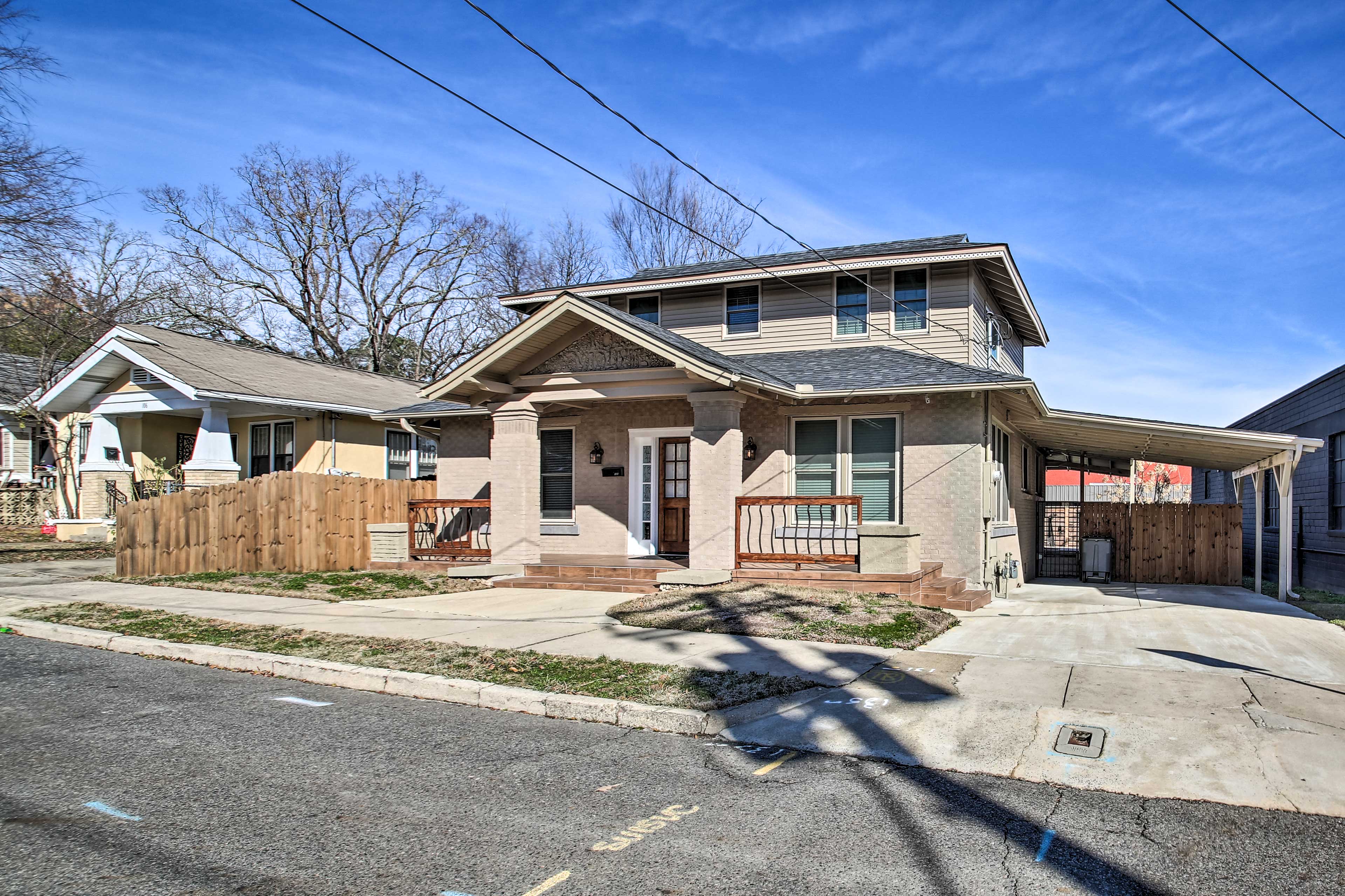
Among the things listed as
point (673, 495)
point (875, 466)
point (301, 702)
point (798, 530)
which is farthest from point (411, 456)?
point (301, 702)

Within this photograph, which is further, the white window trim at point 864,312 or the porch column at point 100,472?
the porch column at point 100,472

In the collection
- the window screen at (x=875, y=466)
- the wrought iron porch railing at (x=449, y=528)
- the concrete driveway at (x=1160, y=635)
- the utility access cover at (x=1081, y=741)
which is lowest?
the concrete driveway at (x=1160, y=635)

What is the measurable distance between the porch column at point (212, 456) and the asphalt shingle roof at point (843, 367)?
11.5 m

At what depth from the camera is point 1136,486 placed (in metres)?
47.8

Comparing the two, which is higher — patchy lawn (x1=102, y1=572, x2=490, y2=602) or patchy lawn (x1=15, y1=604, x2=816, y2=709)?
patchy lawn (x1=15, y1=604, x2=816, y2=709)

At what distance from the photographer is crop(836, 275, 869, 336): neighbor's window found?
16750mm

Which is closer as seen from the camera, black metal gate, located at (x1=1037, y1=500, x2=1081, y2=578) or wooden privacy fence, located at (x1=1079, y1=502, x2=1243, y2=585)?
wooden privacy fence, located at (x1=1079, y1=502, x2=1243, y2=585)

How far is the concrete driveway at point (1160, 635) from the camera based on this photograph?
8.55 m

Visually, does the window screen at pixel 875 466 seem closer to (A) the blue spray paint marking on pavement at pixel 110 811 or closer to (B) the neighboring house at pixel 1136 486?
(A) the blue spray paint marking on pavement at pixel 110 811

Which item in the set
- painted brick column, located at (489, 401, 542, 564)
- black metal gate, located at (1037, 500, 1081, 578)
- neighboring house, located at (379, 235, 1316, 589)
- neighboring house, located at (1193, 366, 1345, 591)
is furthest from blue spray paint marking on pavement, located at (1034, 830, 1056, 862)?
black metal gate, located at (1037, 500, 1081, 578)

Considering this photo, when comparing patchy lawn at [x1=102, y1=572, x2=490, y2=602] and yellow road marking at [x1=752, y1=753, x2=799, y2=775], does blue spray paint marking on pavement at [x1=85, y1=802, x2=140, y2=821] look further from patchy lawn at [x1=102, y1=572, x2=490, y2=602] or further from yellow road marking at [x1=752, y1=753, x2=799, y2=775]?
patchy lawn at [x1=102, y1=572, x2=490, y2=602]

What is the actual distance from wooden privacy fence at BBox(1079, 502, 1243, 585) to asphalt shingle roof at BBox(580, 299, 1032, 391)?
640cm

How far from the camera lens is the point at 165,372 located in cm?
2006

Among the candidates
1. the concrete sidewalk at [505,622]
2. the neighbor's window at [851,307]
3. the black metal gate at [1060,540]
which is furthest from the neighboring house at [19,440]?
the black metal gate at [1060,540]
